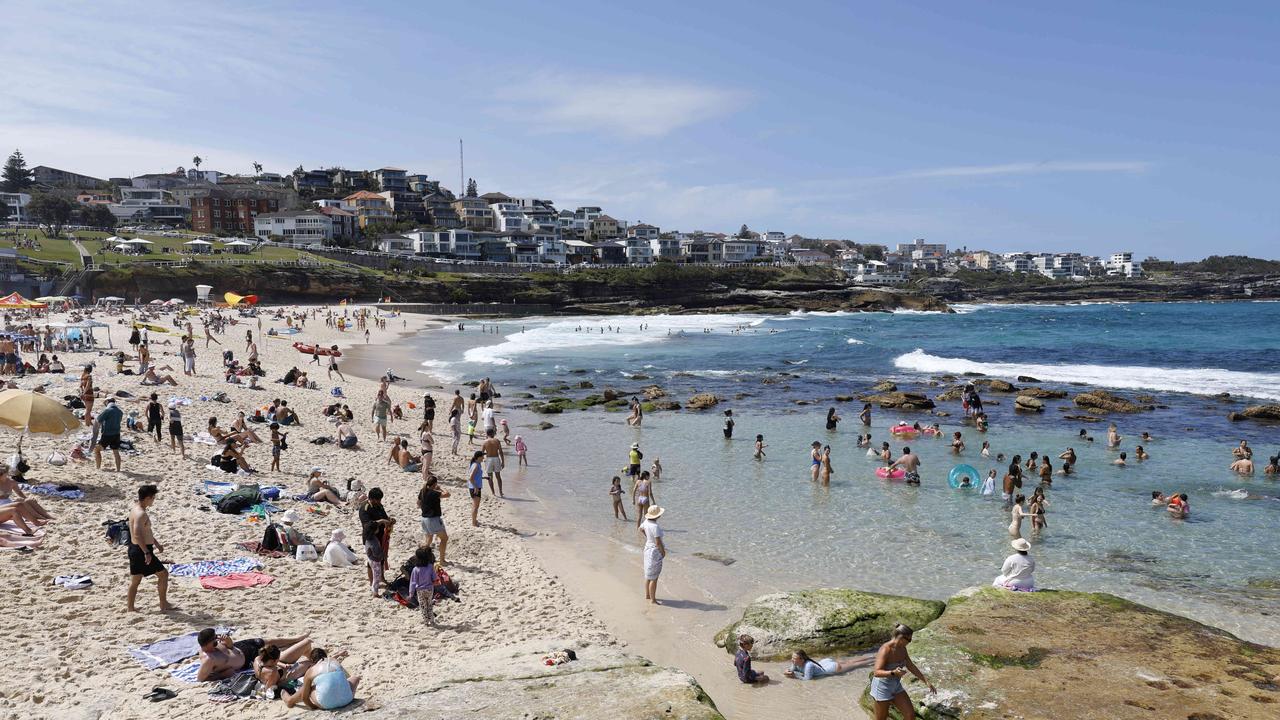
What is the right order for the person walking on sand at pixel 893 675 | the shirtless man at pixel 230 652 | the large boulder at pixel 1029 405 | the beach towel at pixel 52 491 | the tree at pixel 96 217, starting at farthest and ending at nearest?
the tree at pixel 96 217 → the large boulder at pixel 1029 405 → the beach towel at pixel 52 491 → the shirtless man at pixel 230 652 → the person walking on sand at pixel 893 675

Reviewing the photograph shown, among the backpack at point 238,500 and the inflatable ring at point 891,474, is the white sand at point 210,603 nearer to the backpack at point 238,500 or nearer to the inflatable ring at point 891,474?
the backpack at point 238,500

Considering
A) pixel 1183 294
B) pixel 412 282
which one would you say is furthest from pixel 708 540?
pixel 1183 294

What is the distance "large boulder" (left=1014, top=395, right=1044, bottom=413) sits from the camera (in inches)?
1164

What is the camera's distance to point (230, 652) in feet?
25.3

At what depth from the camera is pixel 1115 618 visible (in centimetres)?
915

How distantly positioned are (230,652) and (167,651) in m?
0.86

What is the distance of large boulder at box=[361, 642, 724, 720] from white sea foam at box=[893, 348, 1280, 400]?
1452 inches

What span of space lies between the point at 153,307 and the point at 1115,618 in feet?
225

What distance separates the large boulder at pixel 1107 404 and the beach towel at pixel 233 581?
29970mm

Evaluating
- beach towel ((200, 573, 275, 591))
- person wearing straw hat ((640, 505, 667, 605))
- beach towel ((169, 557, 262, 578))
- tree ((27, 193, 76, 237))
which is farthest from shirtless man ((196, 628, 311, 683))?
tree ((27, 193, 76, 237))

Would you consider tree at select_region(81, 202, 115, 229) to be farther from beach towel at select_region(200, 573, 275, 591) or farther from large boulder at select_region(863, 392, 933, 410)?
beach towel at select_region(200, 573, 275, 591)

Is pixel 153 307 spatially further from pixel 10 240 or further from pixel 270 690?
pixel 270 690

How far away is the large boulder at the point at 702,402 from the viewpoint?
1174 inches

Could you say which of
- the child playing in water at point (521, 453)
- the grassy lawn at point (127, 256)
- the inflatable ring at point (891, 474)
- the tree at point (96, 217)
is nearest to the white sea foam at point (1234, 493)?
the inflatable ring at point (891, 474)
